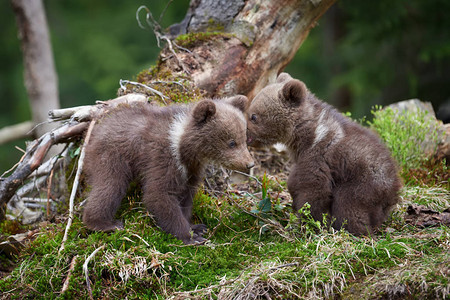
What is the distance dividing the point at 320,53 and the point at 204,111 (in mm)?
13797

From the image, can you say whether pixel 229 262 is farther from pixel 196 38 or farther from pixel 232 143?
pixel 196 38

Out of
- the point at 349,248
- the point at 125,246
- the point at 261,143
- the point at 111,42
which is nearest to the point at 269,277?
the point at 349,248

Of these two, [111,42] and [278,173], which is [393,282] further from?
[111,42]

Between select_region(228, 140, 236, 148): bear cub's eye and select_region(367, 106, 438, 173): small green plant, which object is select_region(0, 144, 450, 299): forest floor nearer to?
select_region(228, 140, 236, 148): bear cub's eye

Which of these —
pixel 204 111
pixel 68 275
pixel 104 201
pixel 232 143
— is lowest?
pixel 68 275

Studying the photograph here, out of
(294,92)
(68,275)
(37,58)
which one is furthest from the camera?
(37,58)

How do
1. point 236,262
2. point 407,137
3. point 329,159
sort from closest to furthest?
1. point 236,262
2. point 329,159
3. point 407,137

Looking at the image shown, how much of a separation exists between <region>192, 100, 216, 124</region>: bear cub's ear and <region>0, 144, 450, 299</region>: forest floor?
1119 millimetres

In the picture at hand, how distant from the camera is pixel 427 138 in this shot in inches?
296

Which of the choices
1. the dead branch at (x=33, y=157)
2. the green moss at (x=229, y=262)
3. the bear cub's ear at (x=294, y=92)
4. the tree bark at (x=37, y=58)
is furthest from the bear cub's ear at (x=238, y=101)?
the tree bark at (x=37, y=58)

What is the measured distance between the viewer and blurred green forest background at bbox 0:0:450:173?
11602 millimetres

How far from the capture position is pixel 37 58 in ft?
32.4

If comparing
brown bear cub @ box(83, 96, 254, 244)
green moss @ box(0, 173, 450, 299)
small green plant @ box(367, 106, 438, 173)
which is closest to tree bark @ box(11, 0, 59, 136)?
brown bear cub @ box(83, 96, 254, 244)

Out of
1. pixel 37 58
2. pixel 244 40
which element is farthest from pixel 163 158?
pixel 37 58
